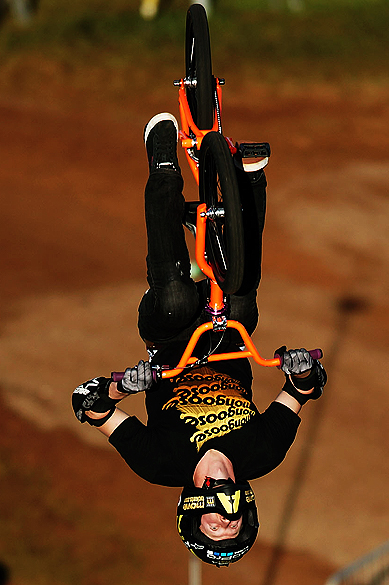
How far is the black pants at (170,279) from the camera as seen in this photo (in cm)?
672

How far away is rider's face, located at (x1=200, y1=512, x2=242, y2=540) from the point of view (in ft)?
20.6

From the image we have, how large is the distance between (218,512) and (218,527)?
0.97 feet

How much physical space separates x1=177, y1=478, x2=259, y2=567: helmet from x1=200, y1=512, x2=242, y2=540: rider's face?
0.04 meters

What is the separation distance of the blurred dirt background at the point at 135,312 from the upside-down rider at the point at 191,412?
9144 mm

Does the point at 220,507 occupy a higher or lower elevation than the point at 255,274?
lower

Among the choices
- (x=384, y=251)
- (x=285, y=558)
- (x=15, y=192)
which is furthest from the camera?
(x=15, y=192)

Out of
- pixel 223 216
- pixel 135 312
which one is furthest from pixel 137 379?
pixel 135 312

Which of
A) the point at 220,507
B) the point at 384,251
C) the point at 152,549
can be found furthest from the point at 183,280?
the point at 384,251

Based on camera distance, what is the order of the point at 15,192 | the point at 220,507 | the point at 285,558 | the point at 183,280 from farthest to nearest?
the point at 15,192, the point at 285,558, the point at 183,280, the point at 220,507

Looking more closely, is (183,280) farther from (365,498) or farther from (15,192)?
(15,192)

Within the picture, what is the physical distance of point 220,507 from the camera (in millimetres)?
6062

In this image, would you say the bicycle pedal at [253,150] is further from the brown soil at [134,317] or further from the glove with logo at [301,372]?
the brown soil at [134,317]

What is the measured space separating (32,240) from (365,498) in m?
12.4

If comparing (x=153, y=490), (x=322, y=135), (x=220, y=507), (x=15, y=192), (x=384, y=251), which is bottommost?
(x=153, y=490)
